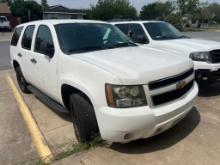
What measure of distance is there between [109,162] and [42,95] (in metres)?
2.45

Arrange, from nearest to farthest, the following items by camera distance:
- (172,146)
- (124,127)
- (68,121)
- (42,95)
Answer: (124,127), (172,146), (68,121), (42,95)

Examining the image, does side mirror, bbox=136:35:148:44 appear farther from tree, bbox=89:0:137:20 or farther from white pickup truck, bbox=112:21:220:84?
tree, bbox=89:0:137:20

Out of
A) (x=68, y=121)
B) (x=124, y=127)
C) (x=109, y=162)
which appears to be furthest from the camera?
(x=68, y=121)

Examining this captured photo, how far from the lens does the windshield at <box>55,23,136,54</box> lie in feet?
14.5

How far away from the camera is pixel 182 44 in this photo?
21.5 ft

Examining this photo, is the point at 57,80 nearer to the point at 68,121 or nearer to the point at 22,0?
the point at 68,121

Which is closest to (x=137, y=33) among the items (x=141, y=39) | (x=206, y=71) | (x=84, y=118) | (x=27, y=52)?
(x=141, y=39)

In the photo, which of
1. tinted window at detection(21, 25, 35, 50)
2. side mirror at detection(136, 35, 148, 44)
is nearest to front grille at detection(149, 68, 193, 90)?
tinted window at detection(21, 25, 35, 50)

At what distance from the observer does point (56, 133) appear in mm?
4547

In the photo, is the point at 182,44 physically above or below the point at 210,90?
above

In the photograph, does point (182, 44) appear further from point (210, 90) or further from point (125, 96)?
point (125, 96)

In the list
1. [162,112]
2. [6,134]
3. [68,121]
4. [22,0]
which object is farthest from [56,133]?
[22,0]

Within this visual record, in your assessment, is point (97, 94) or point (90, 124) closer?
point (97, 94)

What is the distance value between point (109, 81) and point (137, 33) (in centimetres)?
483
